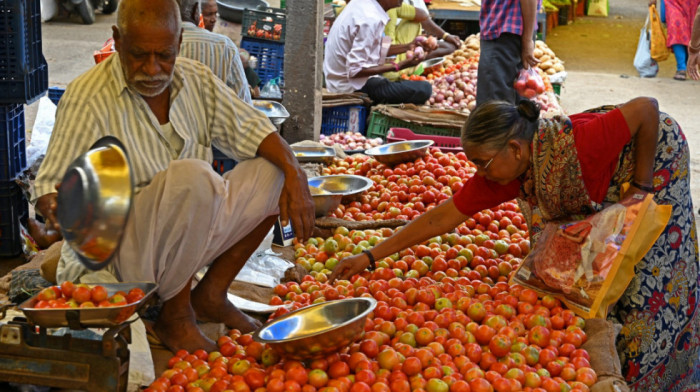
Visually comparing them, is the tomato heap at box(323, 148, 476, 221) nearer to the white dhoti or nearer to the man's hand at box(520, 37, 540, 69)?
the man's hand at box(520, 37, 540, 69)

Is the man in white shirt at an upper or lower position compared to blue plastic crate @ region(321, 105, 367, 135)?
upper

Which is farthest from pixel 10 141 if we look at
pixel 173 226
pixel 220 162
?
pixel 173 226

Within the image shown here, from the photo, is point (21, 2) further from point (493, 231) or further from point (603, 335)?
point (603, 335)

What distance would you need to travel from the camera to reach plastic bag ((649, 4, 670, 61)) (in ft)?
34.0

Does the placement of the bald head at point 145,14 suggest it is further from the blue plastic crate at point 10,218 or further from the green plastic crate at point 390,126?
the green plastic crate at point 390,126

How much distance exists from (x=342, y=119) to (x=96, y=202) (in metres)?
4.56

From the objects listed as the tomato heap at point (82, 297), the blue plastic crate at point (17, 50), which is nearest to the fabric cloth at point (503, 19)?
the blue plastic crate at point (17, 50)

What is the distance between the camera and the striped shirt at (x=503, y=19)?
5.66 m

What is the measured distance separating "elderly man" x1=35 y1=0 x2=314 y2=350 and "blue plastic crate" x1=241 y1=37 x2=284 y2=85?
12.1ft

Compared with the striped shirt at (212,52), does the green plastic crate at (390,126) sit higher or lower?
lower

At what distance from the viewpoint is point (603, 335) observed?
2688 millimetres

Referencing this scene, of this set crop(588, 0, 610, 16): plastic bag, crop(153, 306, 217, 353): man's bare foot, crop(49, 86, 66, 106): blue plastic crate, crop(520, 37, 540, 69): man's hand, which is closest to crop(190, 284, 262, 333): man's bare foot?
crop(153, 306, 217, 353): man's bare foot

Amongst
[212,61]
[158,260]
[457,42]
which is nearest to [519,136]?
[158,260]

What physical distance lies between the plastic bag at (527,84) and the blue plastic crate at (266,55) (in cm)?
190
